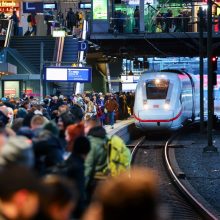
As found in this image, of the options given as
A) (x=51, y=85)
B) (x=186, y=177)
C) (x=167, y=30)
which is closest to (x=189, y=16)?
(x=167, y=30)

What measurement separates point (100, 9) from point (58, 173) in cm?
3499

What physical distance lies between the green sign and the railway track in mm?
11610

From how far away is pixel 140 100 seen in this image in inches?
1266

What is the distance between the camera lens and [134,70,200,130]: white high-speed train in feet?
104

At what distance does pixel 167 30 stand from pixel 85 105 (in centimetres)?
1097

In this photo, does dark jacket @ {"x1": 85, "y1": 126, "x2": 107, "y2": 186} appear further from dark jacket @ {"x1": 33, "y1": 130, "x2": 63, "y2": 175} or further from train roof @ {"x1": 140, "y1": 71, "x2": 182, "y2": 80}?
train roof @ {"x1": 140, "y1": 71, "x2": 182, "y2": 80}

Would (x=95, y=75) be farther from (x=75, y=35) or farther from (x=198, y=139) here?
(x=198, y=139)

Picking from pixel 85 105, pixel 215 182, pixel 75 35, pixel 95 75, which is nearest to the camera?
pixel 215 182

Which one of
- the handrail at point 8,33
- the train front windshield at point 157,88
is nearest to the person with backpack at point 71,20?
the handrail at point 8,33

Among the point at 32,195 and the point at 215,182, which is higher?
the point at 32,195

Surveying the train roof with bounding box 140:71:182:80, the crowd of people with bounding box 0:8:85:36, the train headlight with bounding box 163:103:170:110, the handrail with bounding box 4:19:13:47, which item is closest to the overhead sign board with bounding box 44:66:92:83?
the train roof with bounding box 140:71:182:80

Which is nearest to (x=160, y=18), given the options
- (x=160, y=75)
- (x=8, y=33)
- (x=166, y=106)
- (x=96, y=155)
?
(x=8, y=33)

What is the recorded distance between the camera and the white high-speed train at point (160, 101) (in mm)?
31562

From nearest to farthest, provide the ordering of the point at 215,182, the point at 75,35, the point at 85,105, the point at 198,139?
the point at 215,182, the point at 85,105, the point at 198,139, the point at 75,35
